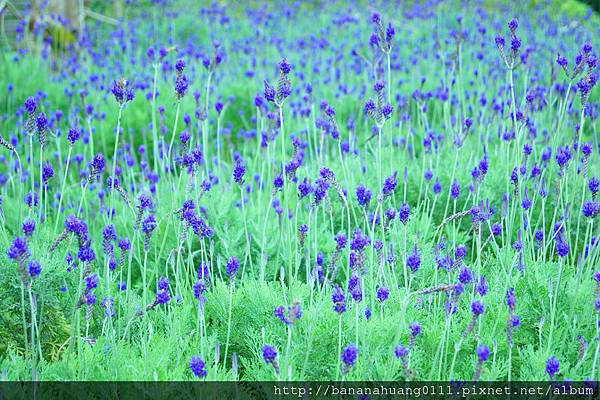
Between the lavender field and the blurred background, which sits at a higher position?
the blurred background

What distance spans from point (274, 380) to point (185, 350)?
40 centimetres

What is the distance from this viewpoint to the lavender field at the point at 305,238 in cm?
224

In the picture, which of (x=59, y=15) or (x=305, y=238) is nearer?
(x=305, y=238)

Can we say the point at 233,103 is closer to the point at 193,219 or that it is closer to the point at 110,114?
the point at 110,114

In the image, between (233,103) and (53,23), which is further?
(53,23)

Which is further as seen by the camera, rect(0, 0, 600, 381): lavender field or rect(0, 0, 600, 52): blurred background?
rect(0, 0, 600, 52): blurred background

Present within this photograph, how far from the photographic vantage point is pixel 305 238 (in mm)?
3299

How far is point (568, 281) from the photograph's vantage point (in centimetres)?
270

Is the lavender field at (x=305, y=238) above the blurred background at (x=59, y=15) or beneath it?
beneath

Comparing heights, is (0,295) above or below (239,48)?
below

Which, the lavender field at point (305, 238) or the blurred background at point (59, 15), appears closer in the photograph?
the lavender field at point (305, 238)

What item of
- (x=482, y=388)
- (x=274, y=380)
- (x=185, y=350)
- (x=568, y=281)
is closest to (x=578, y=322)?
(x=568, y=281)

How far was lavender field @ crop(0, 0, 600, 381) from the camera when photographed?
224 cm

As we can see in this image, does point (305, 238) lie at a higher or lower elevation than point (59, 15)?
lower
